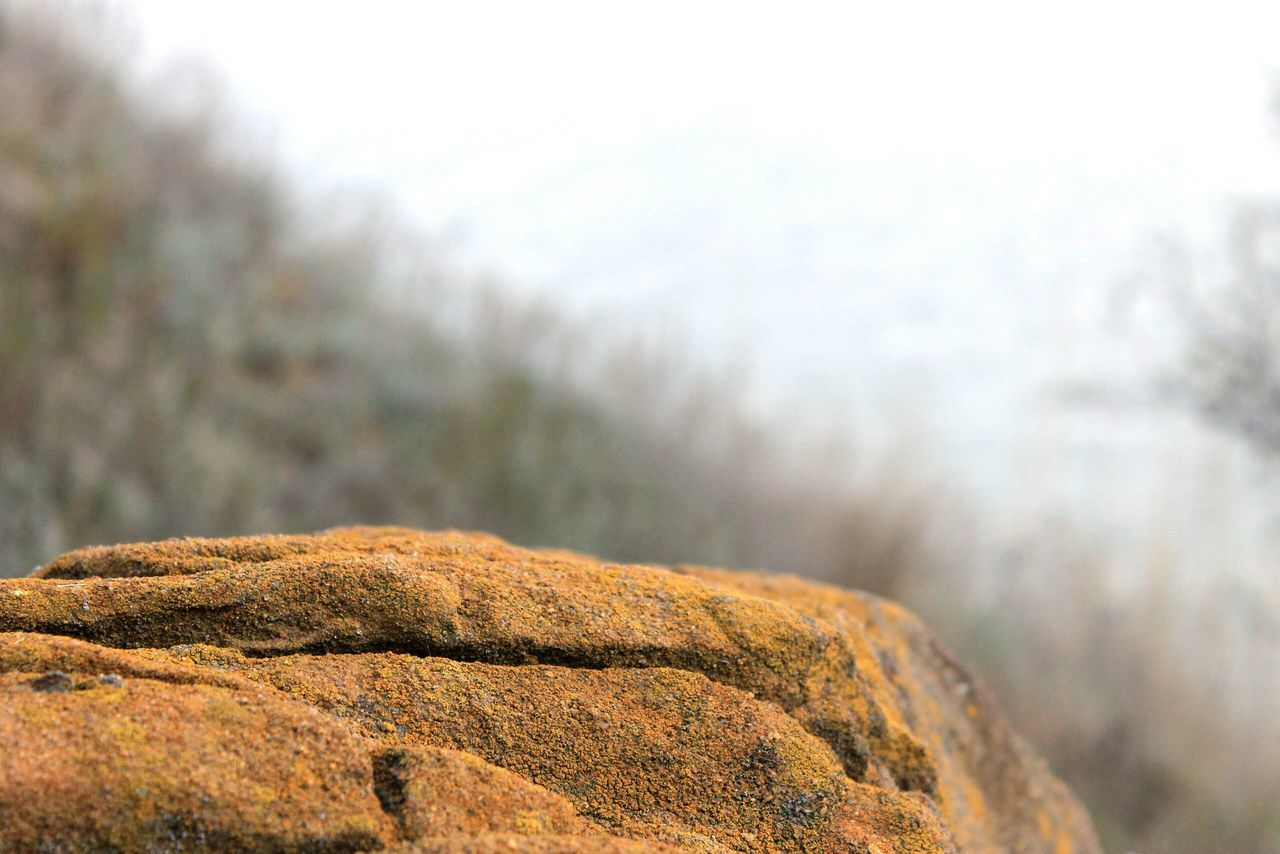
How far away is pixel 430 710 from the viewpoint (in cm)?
154

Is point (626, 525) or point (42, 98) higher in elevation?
point (42, 98)

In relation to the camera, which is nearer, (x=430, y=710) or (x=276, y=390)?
(x=430, y=710)

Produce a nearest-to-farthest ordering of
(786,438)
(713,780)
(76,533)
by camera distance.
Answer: (713,780)
(76,533)
(786,438)

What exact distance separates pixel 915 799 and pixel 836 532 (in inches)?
323

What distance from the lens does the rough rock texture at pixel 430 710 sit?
1268 mm

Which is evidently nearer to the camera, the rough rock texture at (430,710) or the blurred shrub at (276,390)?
the rough rock texture at (430,710)

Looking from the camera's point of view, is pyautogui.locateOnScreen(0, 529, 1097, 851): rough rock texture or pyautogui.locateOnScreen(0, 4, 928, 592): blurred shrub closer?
pyautogui.locateOnScreen(0, 529, 1097, 851): rough rock texture

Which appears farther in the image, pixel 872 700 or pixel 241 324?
pixel 241 324

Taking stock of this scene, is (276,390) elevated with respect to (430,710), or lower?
lower

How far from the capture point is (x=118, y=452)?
7.75m

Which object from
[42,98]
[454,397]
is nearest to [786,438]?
[454,397]

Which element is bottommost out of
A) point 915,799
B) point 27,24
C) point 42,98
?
point 915,799

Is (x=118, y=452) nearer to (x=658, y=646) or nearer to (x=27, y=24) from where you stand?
(x=27, y=24)

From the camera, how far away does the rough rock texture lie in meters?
1.27
